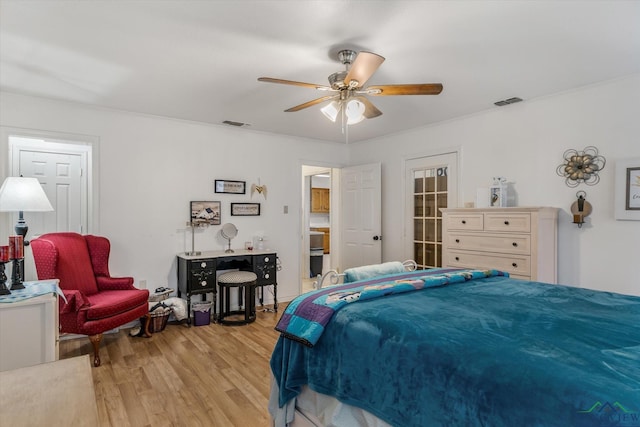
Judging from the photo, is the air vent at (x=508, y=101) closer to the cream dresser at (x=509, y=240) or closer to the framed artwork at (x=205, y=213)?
the cream dresser at (x=509, y=240)

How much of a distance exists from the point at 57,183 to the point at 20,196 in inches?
58.2

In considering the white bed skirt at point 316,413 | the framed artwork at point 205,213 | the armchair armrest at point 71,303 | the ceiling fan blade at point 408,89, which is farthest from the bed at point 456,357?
the framed artwork at point 205,213

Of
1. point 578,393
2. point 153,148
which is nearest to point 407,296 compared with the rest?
point 578,393

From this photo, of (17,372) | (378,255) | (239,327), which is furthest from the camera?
(378,255)

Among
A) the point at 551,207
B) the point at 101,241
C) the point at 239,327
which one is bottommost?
the point at 239,327

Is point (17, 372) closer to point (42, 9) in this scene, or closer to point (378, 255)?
point (42, 9)

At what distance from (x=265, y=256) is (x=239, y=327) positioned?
94cm

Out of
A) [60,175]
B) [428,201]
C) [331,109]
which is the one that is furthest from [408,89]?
[60,175]

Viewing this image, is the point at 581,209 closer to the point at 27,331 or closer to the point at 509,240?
the point at 509,240

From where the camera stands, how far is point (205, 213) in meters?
4.55

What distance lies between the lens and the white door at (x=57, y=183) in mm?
3908

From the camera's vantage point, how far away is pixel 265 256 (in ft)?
15.0

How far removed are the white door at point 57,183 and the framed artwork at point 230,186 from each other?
1.50 metres

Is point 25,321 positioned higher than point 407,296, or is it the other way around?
point 407,296
